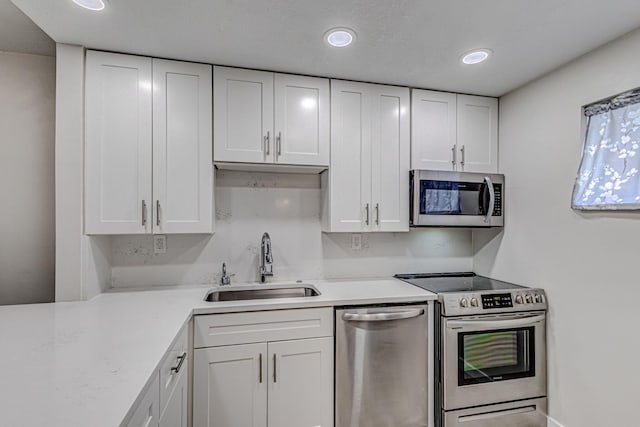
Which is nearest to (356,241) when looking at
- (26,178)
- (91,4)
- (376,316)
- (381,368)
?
(376,316)

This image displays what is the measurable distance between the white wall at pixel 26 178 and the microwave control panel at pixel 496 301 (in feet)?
9.60

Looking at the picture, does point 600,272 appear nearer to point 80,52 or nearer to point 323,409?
point 323,409

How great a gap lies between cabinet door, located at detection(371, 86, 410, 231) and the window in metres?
1.06

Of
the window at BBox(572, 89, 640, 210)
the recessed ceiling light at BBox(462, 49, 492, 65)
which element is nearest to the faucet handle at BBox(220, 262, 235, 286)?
the recessed ceiling light at BBox(462, 49, 492, 65)

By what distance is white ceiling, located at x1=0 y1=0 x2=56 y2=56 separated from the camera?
1.73 m

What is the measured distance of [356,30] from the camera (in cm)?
170

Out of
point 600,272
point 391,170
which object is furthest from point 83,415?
point 600,272

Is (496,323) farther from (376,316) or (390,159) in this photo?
(390,159)

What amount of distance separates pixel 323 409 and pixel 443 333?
879mm

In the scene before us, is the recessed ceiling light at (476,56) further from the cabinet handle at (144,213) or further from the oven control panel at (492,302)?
the cabinet handle at (144,213)

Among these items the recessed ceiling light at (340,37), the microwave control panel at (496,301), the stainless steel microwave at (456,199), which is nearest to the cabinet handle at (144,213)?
the recessed ceiling light at (340,37)

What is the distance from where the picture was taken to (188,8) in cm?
154

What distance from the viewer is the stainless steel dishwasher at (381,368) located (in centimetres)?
194

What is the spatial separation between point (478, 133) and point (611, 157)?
0.93 metres
